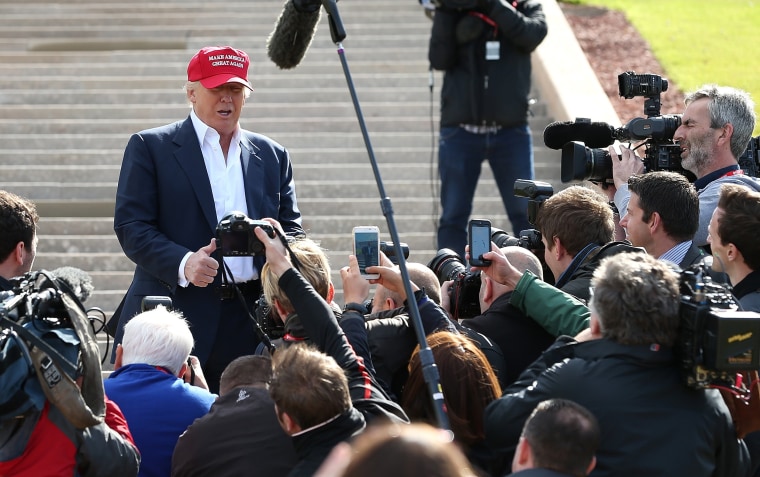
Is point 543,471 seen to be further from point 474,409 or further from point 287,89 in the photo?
point 287,89

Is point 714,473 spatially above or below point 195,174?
below

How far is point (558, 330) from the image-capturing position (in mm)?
4289

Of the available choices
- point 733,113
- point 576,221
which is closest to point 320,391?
point 576,221

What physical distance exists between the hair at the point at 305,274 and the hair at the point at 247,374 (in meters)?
0.32

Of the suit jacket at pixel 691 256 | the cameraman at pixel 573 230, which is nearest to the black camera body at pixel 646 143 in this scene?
the cameraman at pixel 573 230

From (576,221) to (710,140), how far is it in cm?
110

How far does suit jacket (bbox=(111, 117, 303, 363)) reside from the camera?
5.14m

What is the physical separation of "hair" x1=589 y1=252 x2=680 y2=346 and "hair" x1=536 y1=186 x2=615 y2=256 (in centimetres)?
125

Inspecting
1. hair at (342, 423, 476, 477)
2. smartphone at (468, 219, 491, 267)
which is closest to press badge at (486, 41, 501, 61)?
smartphone at (468, 219, 491, 267)

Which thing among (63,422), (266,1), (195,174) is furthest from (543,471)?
(266,1)

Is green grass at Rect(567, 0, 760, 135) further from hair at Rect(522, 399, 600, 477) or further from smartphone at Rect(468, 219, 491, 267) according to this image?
hair at Rect(522, 399, 600, 477)

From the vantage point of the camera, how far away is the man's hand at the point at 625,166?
18.3ft

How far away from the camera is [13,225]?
14.8 feet

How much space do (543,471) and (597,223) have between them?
1905 mm
